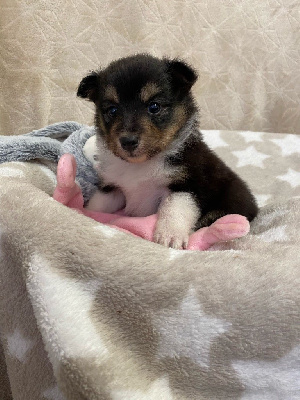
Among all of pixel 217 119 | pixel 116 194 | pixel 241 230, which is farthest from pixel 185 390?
pixel 217 119

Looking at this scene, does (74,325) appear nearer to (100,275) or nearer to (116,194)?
(100,275)

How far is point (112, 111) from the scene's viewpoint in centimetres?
187

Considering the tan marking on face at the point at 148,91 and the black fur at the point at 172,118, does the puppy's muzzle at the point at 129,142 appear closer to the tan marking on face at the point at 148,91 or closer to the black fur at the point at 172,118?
the black fur at the point at 172,118

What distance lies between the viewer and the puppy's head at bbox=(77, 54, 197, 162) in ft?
5.76

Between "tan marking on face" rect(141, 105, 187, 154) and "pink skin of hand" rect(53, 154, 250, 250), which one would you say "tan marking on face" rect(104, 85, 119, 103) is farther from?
"pink skin of hand" rect(53, 154, 250, 250)

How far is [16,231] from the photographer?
4.46ft

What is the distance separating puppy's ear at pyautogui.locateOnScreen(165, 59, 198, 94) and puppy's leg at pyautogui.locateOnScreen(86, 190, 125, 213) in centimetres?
64

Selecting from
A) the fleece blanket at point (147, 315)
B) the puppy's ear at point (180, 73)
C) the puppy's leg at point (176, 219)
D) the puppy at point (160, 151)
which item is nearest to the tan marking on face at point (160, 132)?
the puppy at point (160, 151)

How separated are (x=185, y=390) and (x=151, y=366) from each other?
122 millimetres

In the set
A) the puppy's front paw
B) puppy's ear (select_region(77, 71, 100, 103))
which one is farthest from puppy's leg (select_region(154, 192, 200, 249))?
puppy's ear (select_region(77, 71, 100, 103))

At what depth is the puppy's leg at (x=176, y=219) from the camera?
1.66m

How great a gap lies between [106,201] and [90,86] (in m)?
0.60

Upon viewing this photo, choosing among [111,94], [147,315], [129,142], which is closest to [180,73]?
[111,94]

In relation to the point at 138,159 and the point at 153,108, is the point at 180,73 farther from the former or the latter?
the point at 138,159
